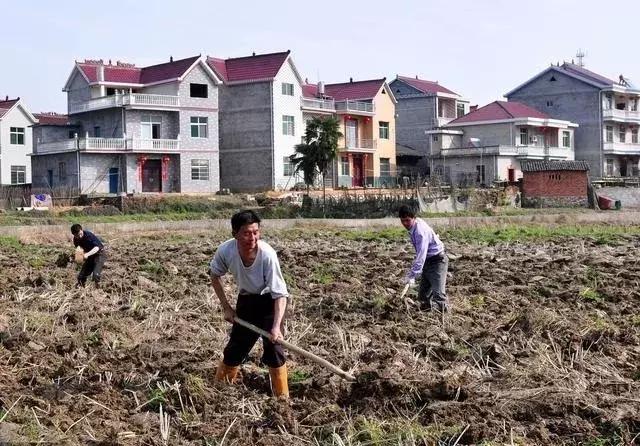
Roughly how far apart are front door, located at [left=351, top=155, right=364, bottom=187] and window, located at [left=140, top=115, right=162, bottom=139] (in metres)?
12.4

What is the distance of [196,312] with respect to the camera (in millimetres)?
10258

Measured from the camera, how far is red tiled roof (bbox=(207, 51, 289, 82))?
42406mm

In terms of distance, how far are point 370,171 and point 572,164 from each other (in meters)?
13.1

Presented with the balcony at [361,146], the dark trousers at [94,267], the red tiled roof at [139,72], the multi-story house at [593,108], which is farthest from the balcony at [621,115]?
the dark trousers at [94,267]

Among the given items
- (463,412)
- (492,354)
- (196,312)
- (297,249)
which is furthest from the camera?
(297,249)

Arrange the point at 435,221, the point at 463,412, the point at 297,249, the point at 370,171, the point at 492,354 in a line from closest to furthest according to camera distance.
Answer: the point at 463,412 → the point at 492,354 → the point at 297,249 → the point at 435,221 → the point at 370,171

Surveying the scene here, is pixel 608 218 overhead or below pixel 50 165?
below

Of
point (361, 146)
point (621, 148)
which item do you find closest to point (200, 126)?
point (361, 146)

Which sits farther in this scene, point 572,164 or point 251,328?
point 572,164

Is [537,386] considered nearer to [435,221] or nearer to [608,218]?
[435,221]

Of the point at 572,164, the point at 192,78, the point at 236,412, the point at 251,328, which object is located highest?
the point at 192,78

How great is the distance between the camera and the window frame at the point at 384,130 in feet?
163

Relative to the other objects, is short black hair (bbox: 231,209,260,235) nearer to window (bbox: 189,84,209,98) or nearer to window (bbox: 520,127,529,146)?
window (bbox: 189,84,209,98)

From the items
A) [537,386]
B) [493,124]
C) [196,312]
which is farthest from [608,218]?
[537,386]
